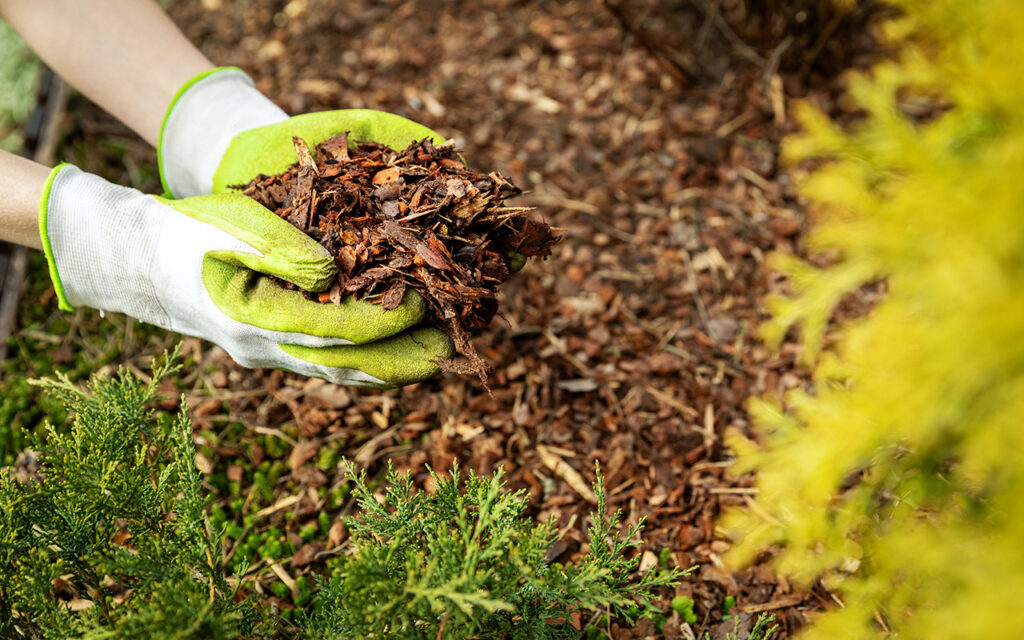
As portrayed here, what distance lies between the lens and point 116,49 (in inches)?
101

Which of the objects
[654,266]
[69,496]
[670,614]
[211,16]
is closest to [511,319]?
[654,266]

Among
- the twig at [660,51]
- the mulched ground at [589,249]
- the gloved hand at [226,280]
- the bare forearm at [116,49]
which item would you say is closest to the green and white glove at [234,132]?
the bare forearm at [116,49]

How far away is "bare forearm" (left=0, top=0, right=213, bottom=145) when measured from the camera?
251cm

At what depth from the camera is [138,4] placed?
262cm

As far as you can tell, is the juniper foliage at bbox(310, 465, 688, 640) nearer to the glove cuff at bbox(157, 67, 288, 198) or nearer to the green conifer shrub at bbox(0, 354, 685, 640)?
the green conifer shrub at bbox(0, 354, 685, 640)

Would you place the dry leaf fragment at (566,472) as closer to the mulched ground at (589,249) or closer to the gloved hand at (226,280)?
the mulched ground at (589,249)

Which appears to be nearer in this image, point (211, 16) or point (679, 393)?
point (679, 393)

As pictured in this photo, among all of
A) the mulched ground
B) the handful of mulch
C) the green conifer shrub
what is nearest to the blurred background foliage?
the mulched ground

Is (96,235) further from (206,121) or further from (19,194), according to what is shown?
(206,121)

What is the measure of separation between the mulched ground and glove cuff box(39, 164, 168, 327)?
871mm

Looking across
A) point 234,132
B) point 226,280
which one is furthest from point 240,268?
point 234,132

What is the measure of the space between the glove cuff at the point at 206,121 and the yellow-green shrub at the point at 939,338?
211cm

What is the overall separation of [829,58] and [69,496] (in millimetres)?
4422

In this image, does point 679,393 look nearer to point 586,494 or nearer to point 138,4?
point 586,494
